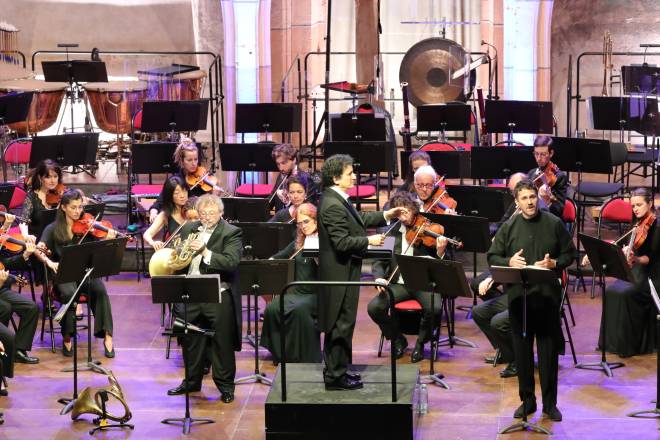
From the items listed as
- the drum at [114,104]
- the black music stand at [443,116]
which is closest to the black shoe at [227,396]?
the black music stand at [443,116]

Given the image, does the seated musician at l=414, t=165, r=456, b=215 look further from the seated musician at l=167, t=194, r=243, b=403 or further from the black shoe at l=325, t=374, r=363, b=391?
the black shoe at l=325, t=374, r=363, b=391

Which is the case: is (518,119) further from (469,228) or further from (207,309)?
(207,309)

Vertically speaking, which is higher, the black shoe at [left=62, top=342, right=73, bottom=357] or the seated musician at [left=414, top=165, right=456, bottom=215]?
the seated musician at [left=414, top=165, right=456, bottom=215]

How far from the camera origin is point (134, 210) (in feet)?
38.8

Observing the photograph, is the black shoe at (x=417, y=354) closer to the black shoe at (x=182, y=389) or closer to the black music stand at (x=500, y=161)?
the black shoe at (x=182, y=389)

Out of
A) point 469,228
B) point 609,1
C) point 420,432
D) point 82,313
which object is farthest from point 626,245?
point 609,1

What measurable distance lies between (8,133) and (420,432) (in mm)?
8616

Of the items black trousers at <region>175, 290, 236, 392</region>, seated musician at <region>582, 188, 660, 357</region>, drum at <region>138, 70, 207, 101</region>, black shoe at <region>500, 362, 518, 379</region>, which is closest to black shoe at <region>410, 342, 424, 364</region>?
black shoe at <region>500, 362, 518, 379</region>

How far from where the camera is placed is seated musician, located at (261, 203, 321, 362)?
8.85 metres

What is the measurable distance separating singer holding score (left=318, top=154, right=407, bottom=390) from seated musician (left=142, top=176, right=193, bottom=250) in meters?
2.84

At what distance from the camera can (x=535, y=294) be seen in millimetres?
7652

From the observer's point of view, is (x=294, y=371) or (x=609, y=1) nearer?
(x=294, y=371)

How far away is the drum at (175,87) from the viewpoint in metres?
14.6

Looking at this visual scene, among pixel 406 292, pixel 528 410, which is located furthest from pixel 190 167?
pixel 528 410
